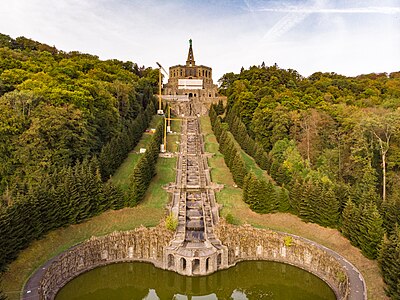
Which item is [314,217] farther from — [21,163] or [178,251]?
[21,163]

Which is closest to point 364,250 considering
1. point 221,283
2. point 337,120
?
point 221,283

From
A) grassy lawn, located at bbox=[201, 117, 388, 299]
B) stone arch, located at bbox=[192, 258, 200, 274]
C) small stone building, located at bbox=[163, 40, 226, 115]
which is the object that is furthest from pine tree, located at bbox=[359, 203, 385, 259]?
small stone building, located at bbox=[163, 40, 226, 115]

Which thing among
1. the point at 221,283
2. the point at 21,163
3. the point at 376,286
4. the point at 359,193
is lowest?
the point at 221,283

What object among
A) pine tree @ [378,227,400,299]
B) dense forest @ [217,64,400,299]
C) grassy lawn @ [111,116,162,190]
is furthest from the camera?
grassy lawn @ [111,116,162,190]

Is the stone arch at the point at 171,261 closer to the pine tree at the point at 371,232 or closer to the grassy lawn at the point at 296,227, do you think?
the grassy lawn at the point at 296,227

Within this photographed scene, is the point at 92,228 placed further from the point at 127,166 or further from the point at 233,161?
the point at 233,161

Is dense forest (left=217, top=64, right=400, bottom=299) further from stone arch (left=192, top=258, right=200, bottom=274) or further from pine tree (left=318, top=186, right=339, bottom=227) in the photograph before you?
stone arch (left=192, top=258, right=200, bottom=274)
